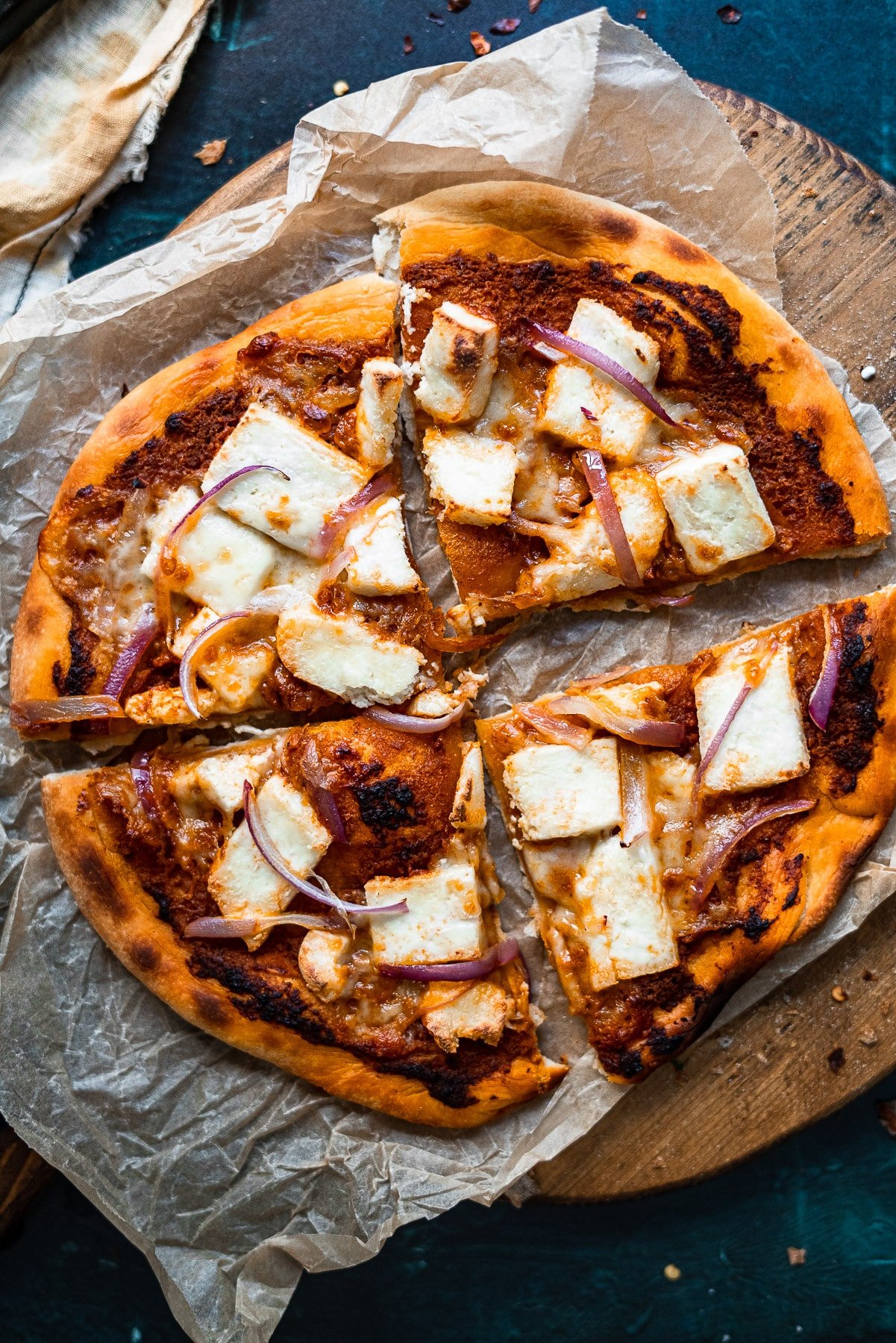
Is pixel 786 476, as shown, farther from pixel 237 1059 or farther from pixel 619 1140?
pixel 237 1059

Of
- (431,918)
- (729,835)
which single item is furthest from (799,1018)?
(431,918)

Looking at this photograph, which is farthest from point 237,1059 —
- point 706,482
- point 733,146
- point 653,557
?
point 733,146

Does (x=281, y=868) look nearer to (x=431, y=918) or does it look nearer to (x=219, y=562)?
(x=431, y=918)

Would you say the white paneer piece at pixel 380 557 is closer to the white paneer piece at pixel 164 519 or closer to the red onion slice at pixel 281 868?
the white paneer piece at pixel 164 519

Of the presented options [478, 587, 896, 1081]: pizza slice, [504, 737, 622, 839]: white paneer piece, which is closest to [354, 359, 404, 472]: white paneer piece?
[478, 587, 896, 1081]: pizza slice

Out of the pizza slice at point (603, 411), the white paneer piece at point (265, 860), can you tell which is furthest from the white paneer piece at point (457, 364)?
the white paneer piece at point (265, 860)

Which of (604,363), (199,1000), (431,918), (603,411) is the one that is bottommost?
(199,1000)

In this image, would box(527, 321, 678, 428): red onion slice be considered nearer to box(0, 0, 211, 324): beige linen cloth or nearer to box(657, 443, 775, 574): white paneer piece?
box(657, 443, 775, 574): white paneer piece
